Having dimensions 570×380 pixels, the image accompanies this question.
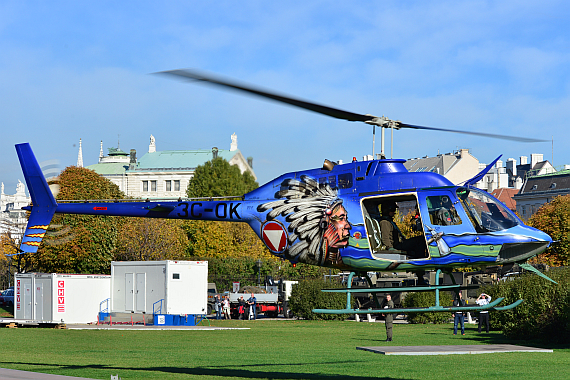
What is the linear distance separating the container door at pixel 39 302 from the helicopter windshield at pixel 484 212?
27651 millimetres

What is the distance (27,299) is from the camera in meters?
35.8

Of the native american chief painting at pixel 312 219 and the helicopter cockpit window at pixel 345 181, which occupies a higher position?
the helicopter cockpit window at pixel 345 181

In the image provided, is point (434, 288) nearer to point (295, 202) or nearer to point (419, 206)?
point (419, 206)

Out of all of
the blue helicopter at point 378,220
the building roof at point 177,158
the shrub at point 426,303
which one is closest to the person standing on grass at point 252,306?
the shrub at point 426,303

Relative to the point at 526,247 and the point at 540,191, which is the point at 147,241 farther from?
the point at 540,191

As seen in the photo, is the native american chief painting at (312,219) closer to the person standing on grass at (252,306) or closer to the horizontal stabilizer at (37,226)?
the horizontal stabilizer at (37,226)

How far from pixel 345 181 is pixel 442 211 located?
6.67 ft

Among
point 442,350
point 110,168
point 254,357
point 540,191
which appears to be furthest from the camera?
point 110,168

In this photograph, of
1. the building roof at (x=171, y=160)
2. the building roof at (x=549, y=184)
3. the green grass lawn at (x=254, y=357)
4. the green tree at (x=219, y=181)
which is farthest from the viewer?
the building roof at (x=171, y=160)

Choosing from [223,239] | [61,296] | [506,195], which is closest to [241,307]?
[61,296]

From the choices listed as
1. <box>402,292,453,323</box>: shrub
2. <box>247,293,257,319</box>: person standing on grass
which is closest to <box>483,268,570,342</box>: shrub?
<box>402,292,453,323</box>: shrub

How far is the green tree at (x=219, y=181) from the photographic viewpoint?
285ft

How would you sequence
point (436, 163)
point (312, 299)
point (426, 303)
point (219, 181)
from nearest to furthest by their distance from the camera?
point (426, 303), point (312, 299), point (219, 181), point (436, 163)

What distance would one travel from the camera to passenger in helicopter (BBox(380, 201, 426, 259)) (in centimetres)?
1309
